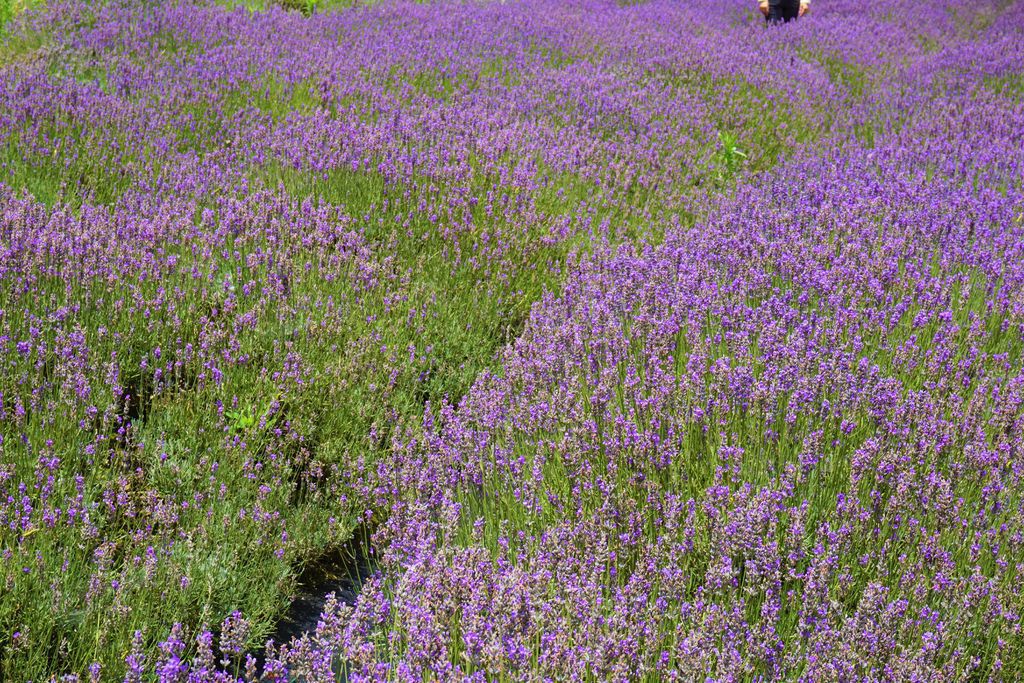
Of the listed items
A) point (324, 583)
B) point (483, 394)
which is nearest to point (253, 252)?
point (483, 394)

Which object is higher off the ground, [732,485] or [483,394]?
[732,485]

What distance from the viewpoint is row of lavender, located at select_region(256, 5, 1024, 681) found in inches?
71.6

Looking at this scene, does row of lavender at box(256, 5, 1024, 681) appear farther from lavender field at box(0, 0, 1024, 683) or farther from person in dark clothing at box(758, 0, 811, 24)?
person in dark clothing at box(758, 0, 811, 24)

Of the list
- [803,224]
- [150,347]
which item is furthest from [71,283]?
[803,224]

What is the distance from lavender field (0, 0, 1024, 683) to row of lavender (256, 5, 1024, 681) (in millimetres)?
15

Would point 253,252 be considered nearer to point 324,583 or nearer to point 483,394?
point 483,394

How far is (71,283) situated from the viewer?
3.04 m

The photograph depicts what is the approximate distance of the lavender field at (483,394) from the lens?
75.9 inches

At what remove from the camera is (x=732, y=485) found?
7.69ft

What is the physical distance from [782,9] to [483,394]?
9.71 meters

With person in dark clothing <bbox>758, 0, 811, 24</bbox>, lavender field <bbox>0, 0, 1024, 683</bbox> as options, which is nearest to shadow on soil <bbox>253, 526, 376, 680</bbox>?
lavender field <bbox>0, 0, 1024, 683</bbox>

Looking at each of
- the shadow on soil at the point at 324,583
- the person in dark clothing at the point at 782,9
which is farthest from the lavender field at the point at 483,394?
the person in dark clothing at the point at 782,9

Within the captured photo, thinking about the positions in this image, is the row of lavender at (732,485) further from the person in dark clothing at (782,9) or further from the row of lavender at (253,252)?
the person in dark clothing at (782,9)

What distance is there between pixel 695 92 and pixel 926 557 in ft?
20.3
